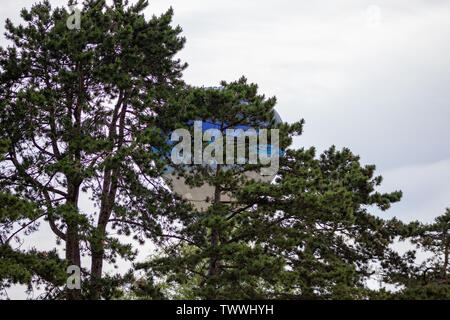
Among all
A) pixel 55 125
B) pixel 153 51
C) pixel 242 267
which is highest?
pixel 153 51

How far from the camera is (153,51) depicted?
1809 centimetres

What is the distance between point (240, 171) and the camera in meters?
15.9

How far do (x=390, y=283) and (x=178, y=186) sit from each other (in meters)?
8.03

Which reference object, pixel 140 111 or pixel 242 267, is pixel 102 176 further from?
pixel 242 267

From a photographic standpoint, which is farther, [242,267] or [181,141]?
[181,141]

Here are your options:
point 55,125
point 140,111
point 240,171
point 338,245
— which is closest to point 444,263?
point 338,245

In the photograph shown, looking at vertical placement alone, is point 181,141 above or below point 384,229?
above

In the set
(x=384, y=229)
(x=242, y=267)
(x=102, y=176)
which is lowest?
(x=242, y=267)

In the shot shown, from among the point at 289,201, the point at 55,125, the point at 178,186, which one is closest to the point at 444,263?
the point at 289,201
